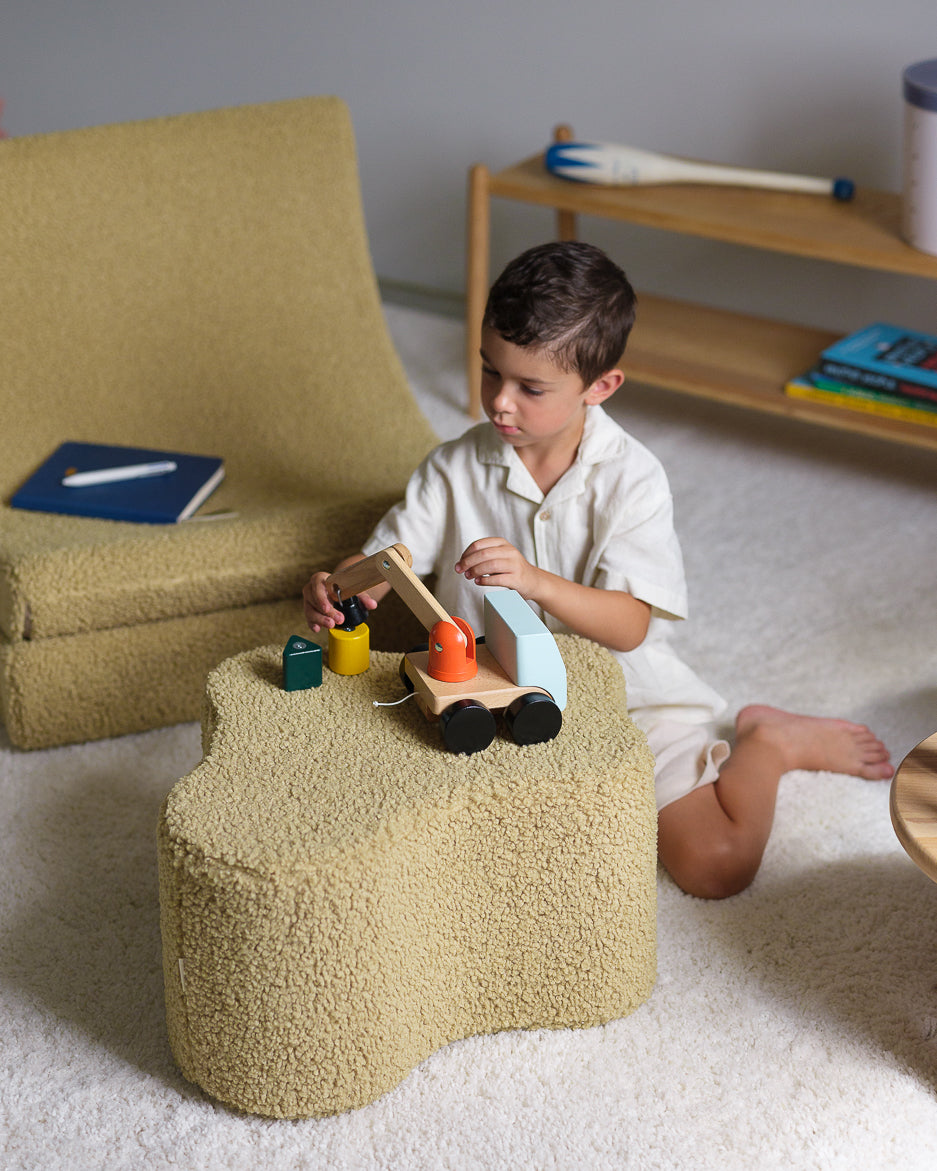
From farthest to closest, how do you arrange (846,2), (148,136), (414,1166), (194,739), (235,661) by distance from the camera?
(846,2) → (148,136) → (194,739) → (235,661) → (414,1166)

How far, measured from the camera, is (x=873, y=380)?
7.07 feet

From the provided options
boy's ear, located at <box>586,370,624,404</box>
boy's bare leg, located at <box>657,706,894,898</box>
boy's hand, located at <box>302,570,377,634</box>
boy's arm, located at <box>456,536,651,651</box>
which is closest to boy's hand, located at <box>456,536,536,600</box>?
boy's arm, located at <box>456,536,651,651</box>

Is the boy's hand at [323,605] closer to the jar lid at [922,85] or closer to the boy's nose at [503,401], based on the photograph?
the boy's nose at [503,401]

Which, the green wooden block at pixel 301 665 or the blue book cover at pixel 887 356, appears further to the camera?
the blue book cover at pixel 887 356

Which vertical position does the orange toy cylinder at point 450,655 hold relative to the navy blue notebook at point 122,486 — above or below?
above

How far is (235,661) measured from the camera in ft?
4.14

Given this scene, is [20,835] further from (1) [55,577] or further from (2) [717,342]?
(2) [717,342]

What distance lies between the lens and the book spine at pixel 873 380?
2.11 metres

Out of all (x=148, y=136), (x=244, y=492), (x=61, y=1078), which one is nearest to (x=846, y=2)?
(x=148, y=136)

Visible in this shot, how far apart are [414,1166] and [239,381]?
1137 millimetres

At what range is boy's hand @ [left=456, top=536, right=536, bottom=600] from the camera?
121 cm

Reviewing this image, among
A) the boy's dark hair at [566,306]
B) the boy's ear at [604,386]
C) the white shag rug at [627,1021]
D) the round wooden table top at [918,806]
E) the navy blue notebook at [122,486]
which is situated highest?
the boy's dark hair at [566,306]

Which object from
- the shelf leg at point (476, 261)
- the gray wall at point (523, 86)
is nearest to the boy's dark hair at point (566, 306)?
the shelf leg at point (476, 261)

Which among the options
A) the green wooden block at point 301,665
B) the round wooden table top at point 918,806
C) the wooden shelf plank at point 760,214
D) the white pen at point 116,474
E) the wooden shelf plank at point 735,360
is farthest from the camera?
the wooden shelf plank at point 735,360
